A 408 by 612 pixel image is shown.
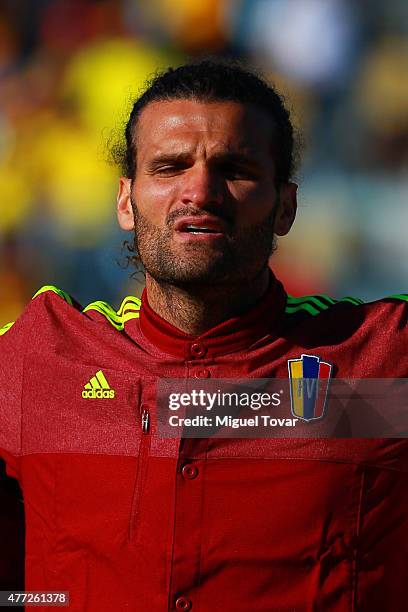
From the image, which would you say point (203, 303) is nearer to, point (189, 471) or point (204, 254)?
point (204, 254)

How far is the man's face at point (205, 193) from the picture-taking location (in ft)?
5.91

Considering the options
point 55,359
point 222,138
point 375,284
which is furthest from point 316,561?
point 375,284

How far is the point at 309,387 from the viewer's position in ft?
5.95

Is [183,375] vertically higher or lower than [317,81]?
lower

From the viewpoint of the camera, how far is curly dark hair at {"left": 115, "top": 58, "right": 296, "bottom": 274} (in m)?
1.92

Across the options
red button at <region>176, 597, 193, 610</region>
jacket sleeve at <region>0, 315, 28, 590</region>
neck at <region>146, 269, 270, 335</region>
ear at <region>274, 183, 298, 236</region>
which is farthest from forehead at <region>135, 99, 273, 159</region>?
red button at <region>176, 597, 193, 610</region>

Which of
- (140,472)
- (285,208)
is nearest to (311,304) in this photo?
(285,208)

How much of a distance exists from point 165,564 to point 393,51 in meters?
3.71

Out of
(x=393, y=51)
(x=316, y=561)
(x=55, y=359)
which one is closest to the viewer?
(x=316, y=561)

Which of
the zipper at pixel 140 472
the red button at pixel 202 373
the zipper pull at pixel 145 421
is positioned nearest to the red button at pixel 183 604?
the zipper at pixel 140 472

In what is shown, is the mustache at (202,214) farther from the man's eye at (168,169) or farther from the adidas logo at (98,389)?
the adidas logo at (98,389)

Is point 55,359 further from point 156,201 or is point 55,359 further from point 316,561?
point 316,561

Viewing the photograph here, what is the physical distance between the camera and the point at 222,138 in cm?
184

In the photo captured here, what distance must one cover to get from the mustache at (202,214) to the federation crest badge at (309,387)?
1.04 feet
